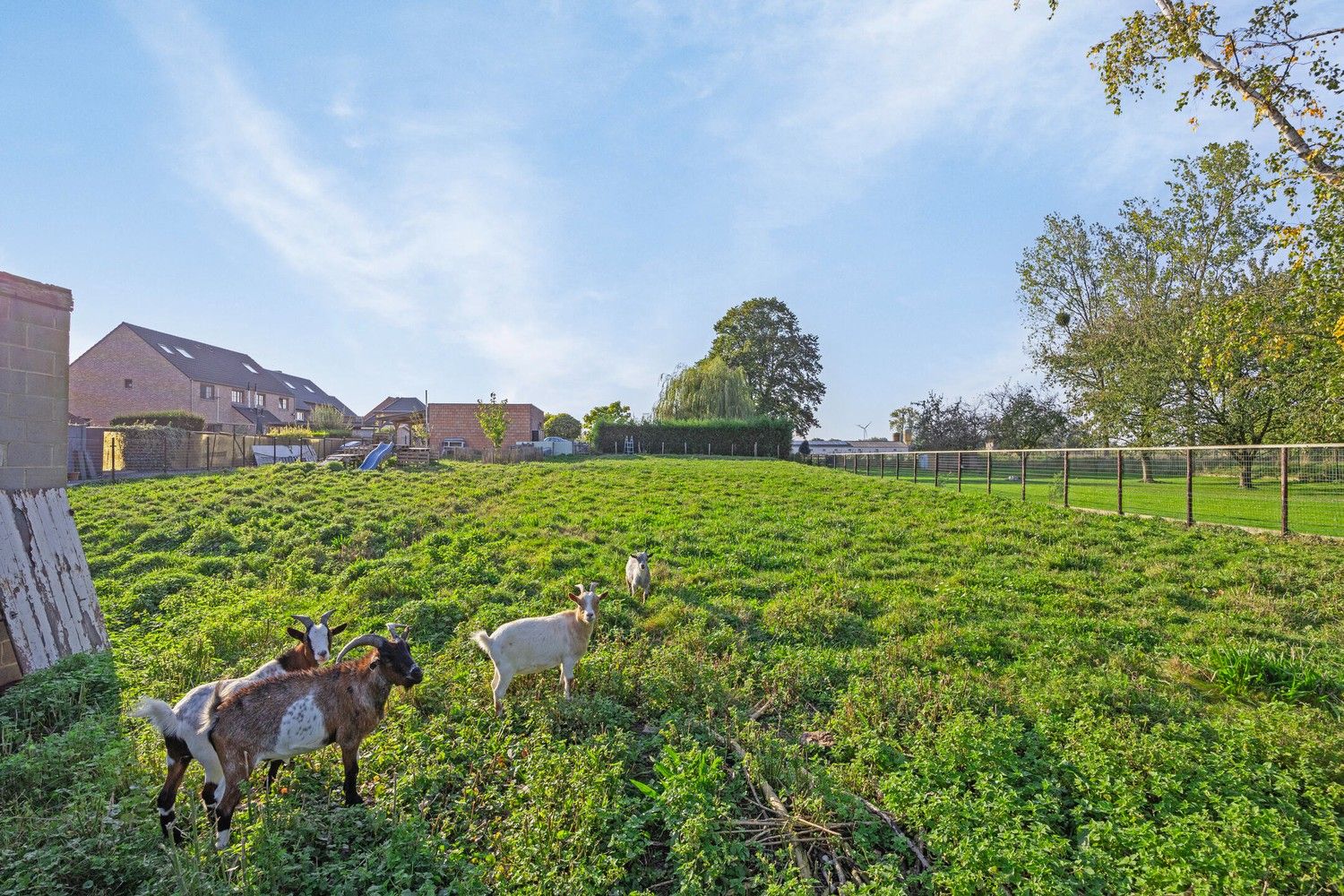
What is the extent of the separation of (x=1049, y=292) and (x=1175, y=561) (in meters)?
31.4

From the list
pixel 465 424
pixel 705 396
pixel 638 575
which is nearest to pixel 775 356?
pixel 705 396

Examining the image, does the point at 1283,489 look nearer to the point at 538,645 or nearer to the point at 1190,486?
the point at 1190,486

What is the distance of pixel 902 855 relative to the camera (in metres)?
3.00

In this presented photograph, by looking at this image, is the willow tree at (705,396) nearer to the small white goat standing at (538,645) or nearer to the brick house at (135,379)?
the brick house at (135,379)

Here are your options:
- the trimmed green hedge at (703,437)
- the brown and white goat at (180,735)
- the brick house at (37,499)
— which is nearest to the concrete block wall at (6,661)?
the brick house at (37,499)

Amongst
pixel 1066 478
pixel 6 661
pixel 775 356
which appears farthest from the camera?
pixel 775 356

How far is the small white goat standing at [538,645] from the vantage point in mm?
4646

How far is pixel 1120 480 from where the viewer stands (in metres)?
12.2

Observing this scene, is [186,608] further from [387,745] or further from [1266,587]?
[1266,587]

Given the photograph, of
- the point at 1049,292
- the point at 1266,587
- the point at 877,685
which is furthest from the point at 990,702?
the point at 1049,292

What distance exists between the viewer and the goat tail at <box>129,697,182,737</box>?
2.80m

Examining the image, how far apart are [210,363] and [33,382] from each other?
49.7 meters

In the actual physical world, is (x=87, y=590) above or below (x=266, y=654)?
above

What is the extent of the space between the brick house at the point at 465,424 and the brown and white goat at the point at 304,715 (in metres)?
40.8
